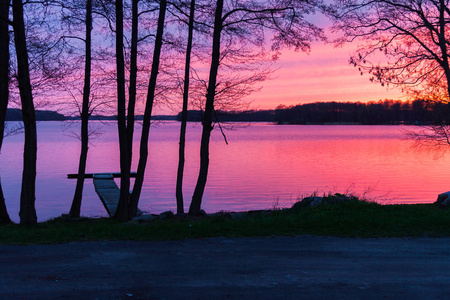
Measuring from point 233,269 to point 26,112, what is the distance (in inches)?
285

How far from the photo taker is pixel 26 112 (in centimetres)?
1091

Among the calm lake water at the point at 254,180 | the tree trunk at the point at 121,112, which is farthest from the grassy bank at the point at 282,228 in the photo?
the calm lake water at the point at 254,180

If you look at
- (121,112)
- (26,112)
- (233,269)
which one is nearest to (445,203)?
(233,269)

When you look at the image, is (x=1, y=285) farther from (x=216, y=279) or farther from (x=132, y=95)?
(x=132, y=95)

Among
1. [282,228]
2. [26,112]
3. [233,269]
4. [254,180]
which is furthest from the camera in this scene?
[254,180]

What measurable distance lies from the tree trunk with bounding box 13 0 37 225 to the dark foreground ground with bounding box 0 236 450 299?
4054mm

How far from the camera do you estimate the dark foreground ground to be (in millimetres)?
5273

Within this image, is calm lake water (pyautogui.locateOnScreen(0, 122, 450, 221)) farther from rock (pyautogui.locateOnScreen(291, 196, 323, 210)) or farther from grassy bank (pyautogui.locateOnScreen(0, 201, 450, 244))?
grassy bank (pyautogui.locateOnScreen(0, 201, 450, 244))

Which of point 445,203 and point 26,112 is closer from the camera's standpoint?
point 26,112

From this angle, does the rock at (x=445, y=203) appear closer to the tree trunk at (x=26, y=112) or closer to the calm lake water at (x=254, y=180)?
the calm lake water at (x=254, y=180)

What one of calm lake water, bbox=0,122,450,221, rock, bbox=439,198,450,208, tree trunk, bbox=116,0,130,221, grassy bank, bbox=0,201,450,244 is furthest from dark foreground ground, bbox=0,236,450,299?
calm lake water, bbox=0,122,450,221

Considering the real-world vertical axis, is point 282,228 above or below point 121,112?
below

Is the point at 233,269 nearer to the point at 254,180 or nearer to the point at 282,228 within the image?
the point at 282,228

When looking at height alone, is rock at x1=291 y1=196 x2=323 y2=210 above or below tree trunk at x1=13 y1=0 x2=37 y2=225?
below
